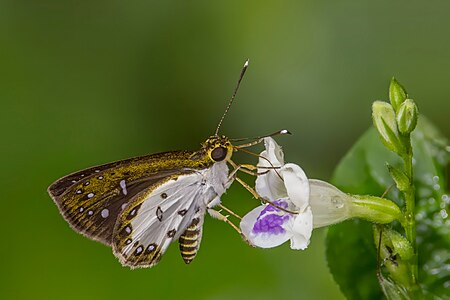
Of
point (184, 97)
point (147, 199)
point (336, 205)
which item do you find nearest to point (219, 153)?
point (147, 199)

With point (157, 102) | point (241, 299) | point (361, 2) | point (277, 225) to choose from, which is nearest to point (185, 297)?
point (241, 299)

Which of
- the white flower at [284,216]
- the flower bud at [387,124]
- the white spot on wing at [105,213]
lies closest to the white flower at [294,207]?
the white flower at [284,216]

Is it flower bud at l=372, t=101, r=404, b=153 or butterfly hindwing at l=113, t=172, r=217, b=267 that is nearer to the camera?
flower bud at l=372, t=101, r=404, b=153

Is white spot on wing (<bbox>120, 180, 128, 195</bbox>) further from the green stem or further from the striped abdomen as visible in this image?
the green stem

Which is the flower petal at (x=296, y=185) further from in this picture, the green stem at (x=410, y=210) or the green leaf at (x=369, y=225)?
the green leaf at (x=369, y=225)

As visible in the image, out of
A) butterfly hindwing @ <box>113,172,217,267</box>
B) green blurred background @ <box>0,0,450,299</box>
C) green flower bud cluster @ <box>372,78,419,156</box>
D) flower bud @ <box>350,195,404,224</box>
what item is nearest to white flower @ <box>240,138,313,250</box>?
flower bud @ <box>350,195,404,224</box>

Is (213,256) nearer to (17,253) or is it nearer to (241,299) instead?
(241,299)

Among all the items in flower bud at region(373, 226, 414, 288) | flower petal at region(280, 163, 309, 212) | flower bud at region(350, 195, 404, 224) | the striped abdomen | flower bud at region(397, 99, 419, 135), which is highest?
flower bud at region(397, 99, 419, 135)
